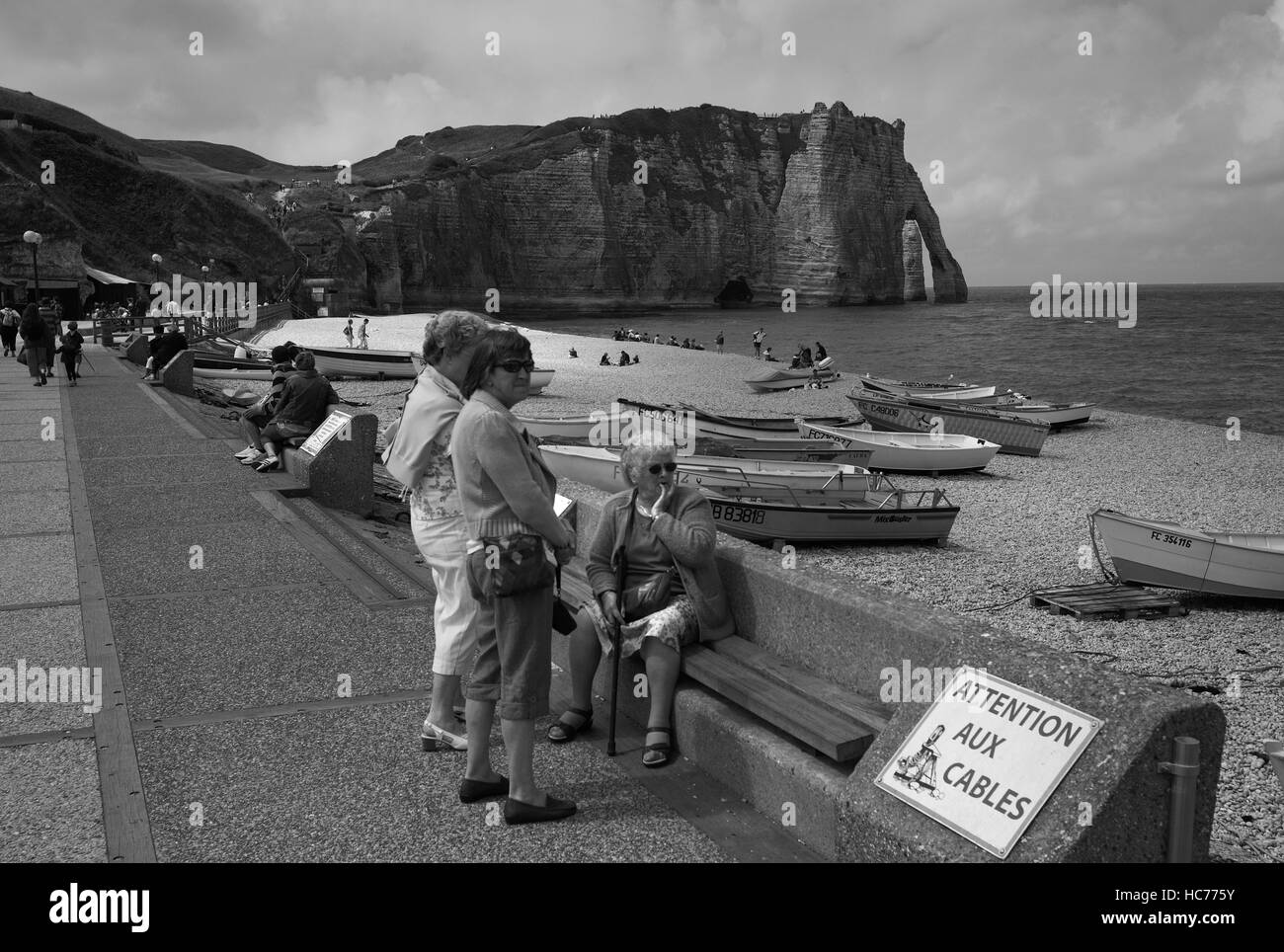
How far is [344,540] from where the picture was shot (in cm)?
910

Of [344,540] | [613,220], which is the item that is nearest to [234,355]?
[344,540]

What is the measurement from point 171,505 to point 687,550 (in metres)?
7.16

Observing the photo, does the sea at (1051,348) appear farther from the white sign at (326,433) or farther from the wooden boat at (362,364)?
the white sign at (326,433)

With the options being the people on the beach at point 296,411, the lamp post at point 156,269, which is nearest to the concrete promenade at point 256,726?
the people on the beach at point 296,411

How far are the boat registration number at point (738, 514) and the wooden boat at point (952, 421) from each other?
481 inches

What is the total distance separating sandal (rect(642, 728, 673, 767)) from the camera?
4.82 meters

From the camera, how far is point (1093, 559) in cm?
1426

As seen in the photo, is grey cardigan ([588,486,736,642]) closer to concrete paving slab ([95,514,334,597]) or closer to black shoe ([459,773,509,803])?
black shoe ([459,773,509,803])

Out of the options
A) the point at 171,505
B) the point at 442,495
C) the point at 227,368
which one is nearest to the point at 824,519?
the point at 171,505

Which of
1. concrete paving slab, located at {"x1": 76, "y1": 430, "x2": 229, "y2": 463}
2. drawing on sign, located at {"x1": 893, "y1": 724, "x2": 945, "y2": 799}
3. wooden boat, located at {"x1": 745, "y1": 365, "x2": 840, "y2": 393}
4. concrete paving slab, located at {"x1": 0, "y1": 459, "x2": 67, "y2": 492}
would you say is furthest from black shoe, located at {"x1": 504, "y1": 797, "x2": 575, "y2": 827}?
wooden boat, located at {"x1": 745, "y1": 365, "x2": 840, "y2": 393}

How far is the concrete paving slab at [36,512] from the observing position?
9391 mm

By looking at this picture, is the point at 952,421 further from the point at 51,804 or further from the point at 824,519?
the point at 51,804
